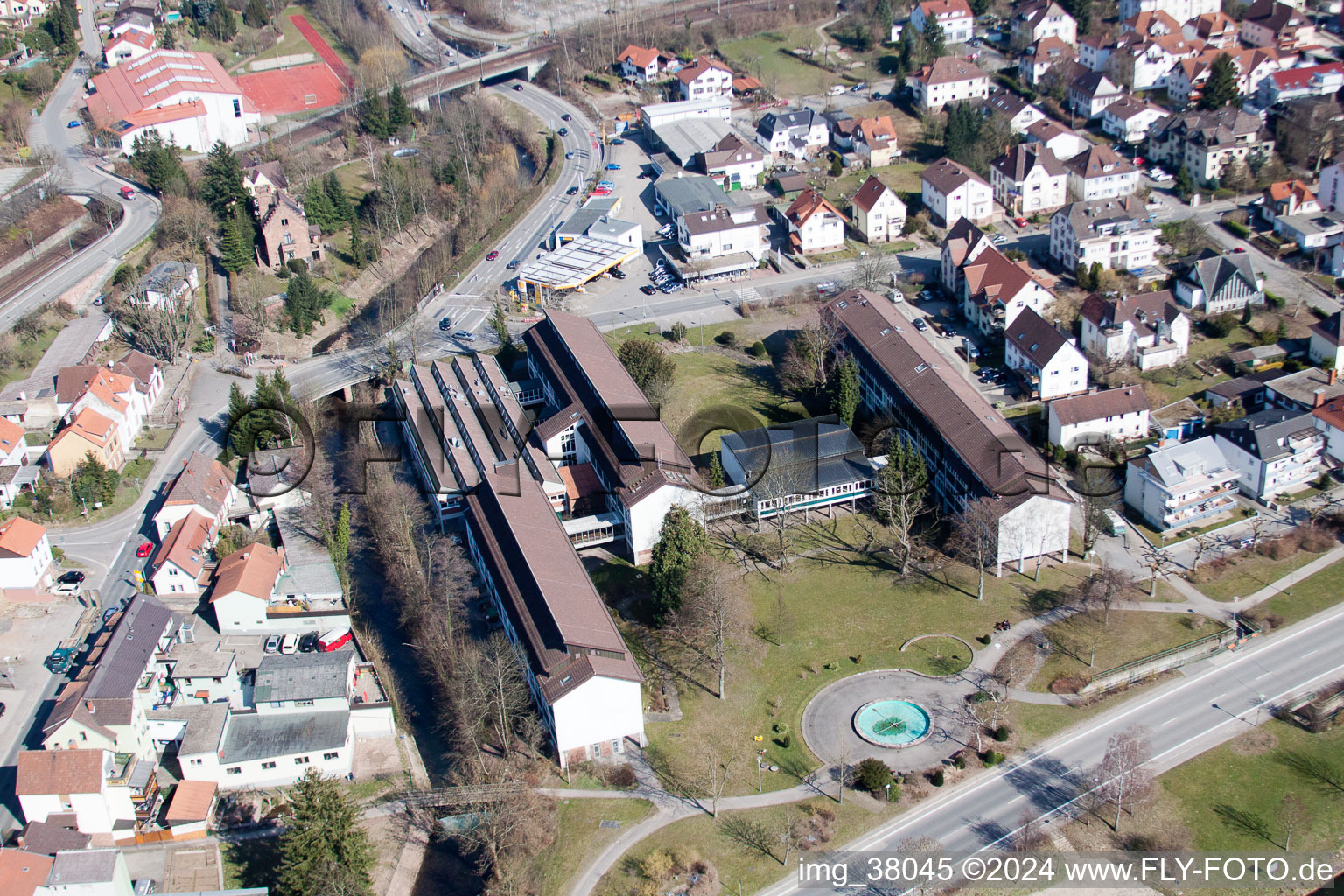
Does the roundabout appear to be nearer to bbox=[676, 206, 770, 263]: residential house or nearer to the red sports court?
bbox=[676, 206, 770, 263]: residential house

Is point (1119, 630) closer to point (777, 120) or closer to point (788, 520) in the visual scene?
point (788, 520)

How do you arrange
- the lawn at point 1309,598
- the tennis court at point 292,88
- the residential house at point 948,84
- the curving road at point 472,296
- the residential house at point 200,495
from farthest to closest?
the tennis court at point 292,88 → the residential house at point 948,84 → the curving road at point 472,296 → the residential house at point 200,495 → the lawn at point 1309,598

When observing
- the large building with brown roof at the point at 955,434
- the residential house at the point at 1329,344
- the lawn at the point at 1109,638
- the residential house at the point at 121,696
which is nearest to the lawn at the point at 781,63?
the large building with brown roof at the point at 955,434

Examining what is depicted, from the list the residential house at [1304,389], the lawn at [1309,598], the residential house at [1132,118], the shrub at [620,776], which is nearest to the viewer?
the shrub at [620,776]

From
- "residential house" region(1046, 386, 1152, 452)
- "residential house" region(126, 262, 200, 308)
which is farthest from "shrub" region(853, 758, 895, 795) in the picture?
"residential house" region(126, 262, 200, 308)

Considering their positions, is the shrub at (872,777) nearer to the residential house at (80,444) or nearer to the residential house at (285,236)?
the residential house at (80,444)

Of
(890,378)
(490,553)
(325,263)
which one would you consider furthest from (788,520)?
(325,263)
